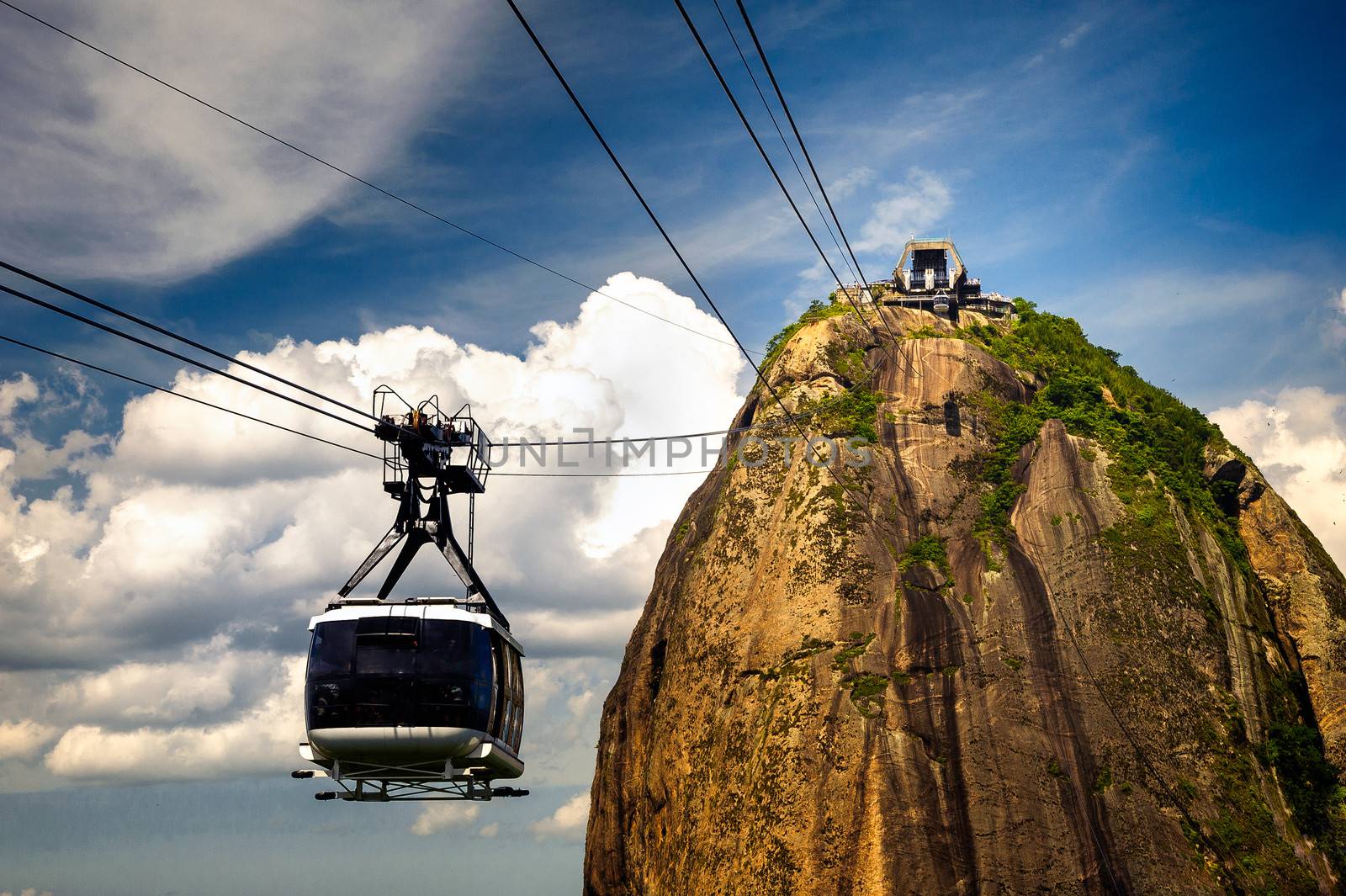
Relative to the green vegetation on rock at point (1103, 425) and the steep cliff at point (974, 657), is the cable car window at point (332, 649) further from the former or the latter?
the green vegetation on rock at point (1103, 425)

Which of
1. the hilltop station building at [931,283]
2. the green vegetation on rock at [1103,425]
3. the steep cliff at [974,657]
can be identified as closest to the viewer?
the steep cliff at [974,657]

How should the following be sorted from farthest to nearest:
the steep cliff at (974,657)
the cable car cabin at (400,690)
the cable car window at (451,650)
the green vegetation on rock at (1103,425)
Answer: the green vegetation on rock at (1103,425), the steep cliff at (974,657), the cable car window at (451,650), the cable car cabin at (400,690)

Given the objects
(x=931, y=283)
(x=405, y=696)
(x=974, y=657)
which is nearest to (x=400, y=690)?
(x=405, y=696)

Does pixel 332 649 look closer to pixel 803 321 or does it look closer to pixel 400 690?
pixel 400 690

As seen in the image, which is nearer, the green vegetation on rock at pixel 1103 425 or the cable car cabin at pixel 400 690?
the cable car cabin at pixel 400 690

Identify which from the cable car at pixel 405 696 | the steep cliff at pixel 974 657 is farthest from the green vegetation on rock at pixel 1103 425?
the cable car at pixel 405 696

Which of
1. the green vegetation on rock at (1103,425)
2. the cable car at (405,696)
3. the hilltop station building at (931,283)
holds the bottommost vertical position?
the cable car at (405,696)

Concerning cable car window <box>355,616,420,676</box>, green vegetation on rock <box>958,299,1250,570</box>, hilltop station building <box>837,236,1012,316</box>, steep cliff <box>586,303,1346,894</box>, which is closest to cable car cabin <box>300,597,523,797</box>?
cable car window <box>355,616,420,676</box>
